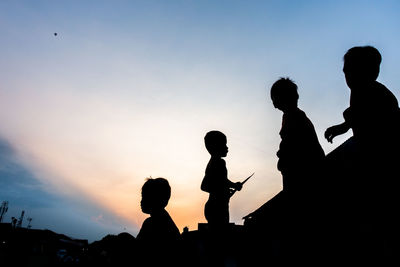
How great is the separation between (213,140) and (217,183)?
2.11ft

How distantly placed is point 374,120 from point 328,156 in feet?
2.05

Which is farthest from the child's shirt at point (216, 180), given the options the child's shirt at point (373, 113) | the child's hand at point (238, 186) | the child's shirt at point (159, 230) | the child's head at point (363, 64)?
the child's head at point (363, 64)

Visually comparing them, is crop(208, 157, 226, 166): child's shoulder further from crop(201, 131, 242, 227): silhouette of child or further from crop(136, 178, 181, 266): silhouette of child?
crop(136, 178, 181, 266): silhouette of child

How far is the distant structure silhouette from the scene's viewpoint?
1.53m

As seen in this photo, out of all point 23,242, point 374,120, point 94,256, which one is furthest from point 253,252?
point 23,242

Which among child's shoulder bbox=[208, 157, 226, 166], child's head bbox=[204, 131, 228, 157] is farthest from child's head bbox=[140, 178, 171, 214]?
child's head bbox=[204, 131, 228, 157]

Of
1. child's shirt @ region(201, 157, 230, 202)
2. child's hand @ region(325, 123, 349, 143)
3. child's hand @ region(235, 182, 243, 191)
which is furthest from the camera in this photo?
child's hand @ region(235, 182, 243, 191)

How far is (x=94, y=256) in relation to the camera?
6.50m

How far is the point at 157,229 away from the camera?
9.38ft

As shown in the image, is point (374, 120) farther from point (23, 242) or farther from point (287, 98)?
point (23, 242)

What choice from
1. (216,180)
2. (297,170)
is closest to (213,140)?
(216,180)

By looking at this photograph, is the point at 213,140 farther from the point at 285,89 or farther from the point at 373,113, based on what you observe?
the point at 373,113

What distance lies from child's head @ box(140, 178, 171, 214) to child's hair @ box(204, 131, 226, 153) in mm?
901

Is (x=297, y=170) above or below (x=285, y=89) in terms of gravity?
below
